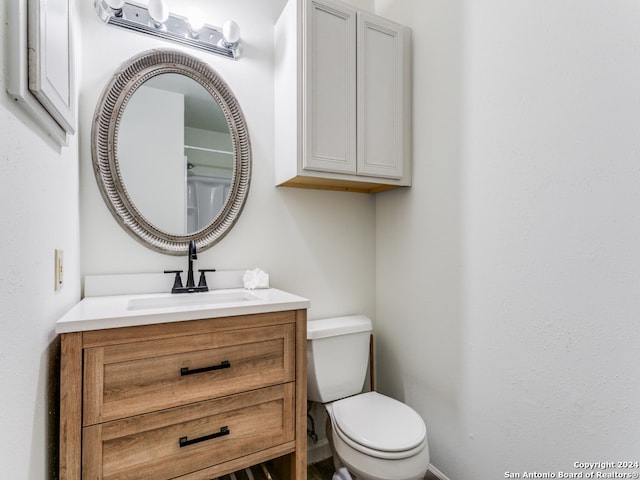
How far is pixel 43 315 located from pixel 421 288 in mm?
1531

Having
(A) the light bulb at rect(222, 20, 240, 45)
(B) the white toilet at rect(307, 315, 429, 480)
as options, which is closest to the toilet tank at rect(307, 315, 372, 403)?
(B) the white toilet at rect(307, 315, 429, 480)

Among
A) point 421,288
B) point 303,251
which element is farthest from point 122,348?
point 421,288

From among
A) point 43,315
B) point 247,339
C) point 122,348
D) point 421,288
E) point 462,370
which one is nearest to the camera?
point 43,315

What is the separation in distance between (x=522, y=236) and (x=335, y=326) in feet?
3.09

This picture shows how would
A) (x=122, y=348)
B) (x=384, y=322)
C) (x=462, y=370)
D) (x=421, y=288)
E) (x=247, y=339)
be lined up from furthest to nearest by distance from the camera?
(x=384, y=322)
(x=421, y=288)
(x=462, y=370)
(x=247, y=339)
(x=122, y=348)

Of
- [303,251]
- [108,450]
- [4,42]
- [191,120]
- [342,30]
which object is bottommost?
[108,450]

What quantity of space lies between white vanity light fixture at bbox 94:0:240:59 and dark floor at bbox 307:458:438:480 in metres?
2.19

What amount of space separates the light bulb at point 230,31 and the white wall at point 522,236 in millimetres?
934

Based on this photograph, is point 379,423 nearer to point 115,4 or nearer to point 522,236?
point 522,236

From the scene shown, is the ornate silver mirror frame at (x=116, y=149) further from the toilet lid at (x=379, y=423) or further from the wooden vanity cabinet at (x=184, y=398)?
the toilet lid at (x=379, y=423)

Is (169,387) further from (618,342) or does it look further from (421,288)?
(618,342)

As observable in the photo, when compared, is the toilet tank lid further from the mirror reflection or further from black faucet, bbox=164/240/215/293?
the mirror reflection

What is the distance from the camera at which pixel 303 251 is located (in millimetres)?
1843

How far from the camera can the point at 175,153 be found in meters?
1.53
